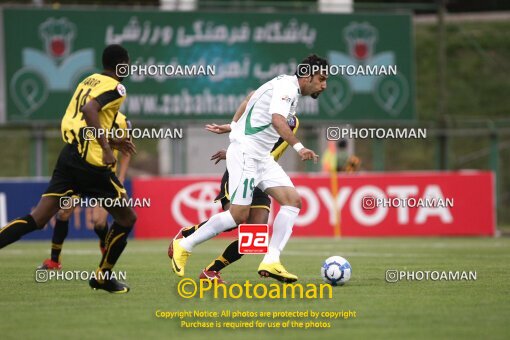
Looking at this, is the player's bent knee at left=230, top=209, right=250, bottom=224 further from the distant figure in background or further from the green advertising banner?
the distant figure in background

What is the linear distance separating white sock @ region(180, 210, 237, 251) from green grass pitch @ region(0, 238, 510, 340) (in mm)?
516

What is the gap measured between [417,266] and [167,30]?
42.6ft

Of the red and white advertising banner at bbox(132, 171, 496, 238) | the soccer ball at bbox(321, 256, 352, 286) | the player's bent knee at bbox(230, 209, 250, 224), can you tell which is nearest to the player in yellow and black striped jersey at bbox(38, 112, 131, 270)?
the player's bent knee at bbox(230, 209, 250, 224)

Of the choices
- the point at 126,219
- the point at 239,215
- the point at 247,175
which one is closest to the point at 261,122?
the point at 247,175

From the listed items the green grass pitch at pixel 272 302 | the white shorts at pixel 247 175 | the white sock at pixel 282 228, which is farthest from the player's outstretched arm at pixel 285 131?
the green grass pitch at pixel 272 302

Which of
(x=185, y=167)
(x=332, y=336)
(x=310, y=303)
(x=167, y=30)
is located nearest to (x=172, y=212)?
(x=185, y=167)

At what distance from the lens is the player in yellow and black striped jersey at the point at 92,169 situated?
998cm

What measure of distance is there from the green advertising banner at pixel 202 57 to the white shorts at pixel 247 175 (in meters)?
12.7

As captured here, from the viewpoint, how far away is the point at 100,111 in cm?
999

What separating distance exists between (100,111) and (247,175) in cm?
176

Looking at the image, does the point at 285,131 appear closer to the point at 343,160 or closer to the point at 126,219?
the point at 126,219

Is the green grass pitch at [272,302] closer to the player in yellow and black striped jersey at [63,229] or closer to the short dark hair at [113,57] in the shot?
the player in yellow and black striped jersey at [63,229]

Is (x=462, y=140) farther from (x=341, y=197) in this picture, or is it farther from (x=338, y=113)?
(x=341, y=197)

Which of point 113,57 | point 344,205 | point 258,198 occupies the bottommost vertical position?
point 344,205
